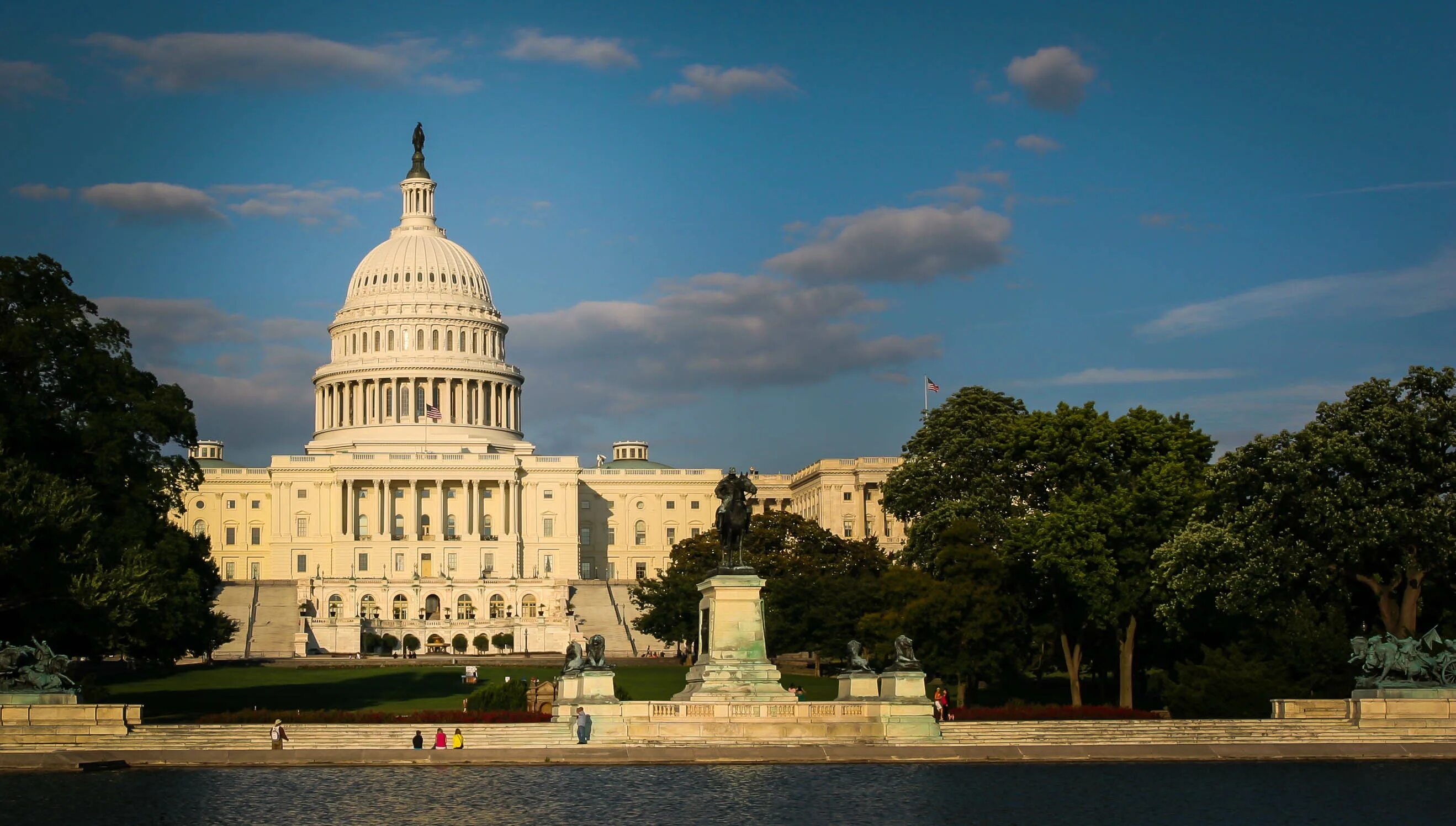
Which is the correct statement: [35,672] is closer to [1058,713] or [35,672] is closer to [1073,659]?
[1058,713]

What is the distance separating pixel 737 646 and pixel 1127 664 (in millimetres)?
20794

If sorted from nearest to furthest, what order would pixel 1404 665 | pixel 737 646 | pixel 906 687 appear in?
pixel 1404 665, pixel 906 687, pixel 737 646

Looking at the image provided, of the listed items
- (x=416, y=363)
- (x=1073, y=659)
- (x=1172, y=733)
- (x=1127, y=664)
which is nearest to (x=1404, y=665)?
(x=1172, y=733)

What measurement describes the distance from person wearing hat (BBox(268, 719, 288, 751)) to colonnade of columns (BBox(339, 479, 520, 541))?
108158mm

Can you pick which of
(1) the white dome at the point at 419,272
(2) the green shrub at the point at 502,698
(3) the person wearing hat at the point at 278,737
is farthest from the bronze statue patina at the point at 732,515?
(1) the white dome at the point at 419,272

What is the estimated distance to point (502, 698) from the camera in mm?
56156

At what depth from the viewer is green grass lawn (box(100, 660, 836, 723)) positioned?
6588 cm

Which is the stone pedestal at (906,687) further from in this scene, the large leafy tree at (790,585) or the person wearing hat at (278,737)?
the large leafy tree at (790,585)

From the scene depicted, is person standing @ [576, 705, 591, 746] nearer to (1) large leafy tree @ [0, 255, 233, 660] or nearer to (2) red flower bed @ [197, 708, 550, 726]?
(2) red flower bed @ [197, 708, 550, 726]

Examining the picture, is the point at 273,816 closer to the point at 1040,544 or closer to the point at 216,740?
the point at 216,740

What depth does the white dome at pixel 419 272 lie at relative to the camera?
16962 cm

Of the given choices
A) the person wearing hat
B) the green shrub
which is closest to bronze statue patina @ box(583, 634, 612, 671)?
the person wearing hat

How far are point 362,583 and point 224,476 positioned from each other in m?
33.5

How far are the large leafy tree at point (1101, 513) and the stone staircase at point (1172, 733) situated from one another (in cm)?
1373
